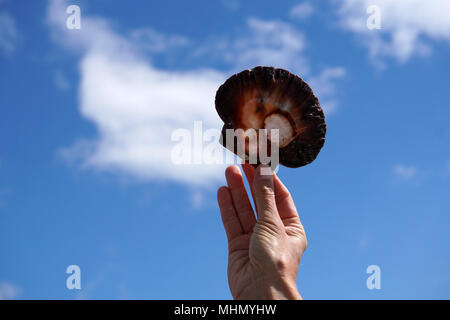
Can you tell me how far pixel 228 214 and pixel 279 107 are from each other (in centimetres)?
164

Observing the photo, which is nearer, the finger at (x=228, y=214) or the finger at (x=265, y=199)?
the finger at (x=265, y=199)

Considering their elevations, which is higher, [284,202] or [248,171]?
[248,171]

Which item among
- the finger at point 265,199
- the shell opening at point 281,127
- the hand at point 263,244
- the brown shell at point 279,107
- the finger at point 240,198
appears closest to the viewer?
the hand at point 263,244

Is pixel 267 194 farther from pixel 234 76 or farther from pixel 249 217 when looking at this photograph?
pixel 234 76

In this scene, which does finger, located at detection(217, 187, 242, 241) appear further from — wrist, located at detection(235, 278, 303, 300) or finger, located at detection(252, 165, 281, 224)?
wrist, located at detection(235, 278, 303, 300)

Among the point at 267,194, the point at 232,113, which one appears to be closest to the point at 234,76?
the point at 232,113

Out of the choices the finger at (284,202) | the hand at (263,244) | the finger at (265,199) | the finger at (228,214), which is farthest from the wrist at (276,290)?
the finger at (284,202)

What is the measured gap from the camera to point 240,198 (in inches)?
218

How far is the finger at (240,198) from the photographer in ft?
17.6

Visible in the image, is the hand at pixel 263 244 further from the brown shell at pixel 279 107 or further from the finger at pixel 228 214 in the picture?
the brown shell at pixel 279 107

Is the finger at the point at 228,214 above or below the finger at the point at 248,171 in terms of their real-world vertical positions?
below

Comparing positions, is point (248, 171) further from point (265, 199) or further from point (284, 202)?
point (265, 199)

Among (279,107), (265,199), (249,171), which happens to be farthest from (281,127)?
(265,199)

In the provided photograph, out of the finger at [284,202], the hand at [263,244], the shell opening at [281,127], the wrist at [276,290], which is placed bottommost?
the wrist at [276,290]
